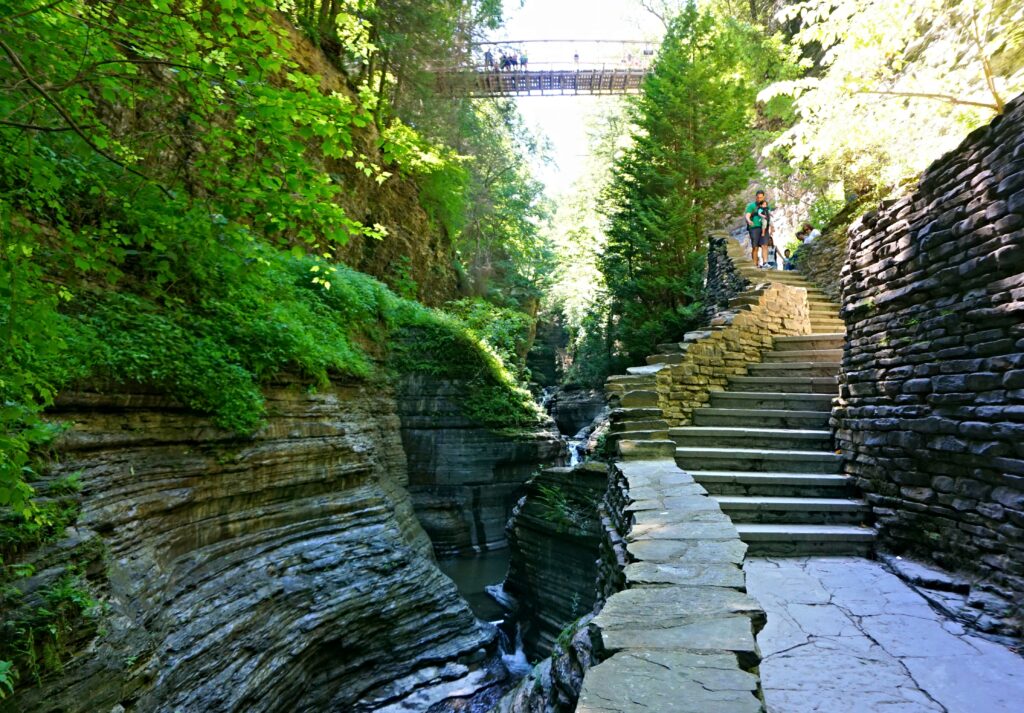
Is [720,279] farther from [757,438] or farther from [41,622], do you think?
[41,622]

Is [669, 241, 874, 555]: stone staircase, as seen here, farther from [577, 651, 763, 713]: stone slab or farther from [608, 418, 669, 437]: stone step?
[577, 651, 763, 713]: stone slab

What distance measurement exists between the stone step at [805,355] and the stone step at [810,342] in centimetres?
10

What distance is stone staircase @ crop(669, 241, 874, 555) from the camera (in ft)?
13.5

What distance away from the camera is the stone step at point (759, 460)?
16.3ft

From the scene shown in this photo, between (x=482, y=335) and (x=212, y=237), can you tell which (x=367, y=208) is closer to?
(x=482, y=335)

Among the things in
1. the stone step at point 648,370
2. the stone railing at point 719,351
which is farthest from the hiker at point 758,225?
the stone step at point 648,370

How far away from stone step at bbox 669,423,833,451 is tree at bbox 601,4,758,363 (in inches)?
240

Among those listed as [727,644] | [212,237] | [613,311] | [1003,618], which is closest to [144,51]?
[212,237]

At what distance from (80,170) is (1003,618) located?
21.5 ft

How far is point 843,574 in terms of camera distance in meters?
3.68

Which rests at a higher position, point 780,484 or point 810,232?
point 810,232

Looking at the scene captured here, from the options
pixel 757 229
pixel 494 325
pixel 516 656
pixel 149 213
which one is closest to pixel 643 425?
pixel 516 656

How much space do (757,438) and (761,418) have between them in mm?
613

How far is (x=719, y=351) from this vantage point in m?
7.08
